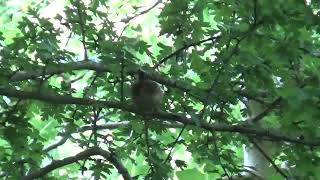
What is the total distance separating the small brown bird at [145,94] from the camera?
1.83m

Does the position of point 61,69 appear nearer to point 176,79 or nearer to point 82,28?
point 82,28

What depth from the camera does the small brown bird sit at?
1.83 m

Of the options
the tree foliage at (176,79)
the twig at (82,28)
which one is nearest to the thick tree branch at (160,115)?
the tree foliage at (176,79)

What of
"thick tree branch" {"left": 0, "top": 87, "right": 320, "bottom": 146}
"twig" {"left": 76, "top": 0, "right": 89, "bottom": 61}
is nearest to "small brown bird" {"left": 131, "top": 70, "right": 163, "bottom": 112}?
"thick tree branch" {"left": 0, "top": 87, "right": 320, "bottom": 146}

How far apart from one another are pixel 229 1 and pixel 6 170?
0.98 m

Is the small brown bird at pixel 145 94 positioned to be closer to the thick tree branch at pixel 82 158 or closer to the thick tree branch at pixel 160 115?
the thick tree branch at pixel 160 115

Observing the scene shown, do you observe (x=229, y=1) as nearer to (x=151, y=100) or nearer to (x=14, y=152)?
(x=151, y=100)

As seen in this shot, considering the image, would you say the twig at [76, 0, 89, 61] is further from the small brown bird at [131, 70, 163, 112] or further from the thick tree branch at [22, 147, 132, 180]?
the thick tree branch at [22, 147, 132, 180]

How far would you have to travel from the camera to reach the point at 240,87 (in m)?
2.01

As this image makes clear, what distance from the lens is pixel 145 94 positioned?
1.83 m

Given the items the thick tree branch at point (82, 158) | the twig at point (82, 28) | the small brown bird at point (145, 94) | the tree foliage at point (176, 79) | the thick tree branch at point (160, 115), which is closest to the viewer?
the tree foliage at point (176, 79)

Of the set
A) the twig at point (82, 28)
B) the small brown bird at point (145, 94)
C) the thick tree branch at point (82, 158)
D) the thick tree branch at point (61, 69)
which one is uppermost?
the twig at point (82, 28)

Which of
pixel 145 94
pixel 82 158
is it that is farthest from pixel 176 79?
pixel 82 158

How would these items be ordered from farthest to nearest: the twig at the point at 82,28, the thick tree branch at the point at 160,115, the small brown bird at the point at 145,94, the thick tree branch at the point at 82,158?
the thick tree branch at the point at 82,158 < the twig at the point at 82,28 < the small brown bird at the point at 145,94 < the thick tree branch at the point at 160,115
